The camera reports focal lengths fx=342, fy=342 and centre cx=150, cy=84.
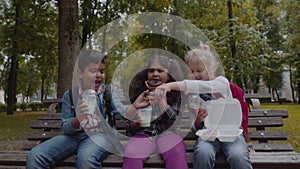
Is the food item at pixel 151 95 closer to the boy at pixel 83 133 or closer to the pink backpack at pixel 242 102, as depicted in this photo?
the boy at pixel 83 133

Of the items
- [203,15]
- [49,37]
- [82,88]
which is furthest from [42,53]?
[82,88]

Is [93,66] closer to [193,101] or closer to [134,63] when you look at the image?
[134,63]

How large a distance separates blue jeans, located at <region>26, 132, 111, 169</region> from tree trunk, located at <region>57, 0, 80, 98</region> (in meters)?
3.92

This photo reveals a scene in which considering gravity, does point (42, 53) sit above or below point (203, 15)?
below

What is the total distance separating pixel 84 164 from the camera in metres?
2.64

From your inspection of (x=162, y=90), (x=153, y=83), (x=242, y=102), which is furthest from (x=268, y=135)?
(x=162, y=90)

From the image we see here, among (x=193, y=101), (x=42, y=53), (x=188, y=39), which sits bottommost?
(x=193, y=101)

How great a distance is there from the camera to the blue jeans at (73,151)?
106 inches

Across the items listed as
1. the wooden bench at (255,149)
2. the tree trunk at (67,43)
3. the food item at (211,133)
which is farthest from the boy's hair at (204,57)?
the tree trunk at (67,43)

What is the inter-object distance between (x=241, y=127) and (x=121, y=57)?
3.94 feet

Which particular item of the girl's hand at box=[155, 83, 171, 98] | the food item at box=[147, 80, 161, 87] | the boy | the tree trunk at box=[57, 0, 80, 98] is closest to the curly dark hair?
the food item at box=[147, 80, 161, 87]

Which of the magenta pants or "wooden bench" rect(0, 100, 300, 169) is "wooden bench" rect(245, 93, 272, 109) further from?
the magenta pants

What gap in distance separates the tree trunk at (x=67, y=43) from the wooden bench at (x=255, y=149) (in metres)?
2.68

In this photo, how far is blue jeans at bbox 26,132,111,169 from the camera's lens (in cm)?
269
